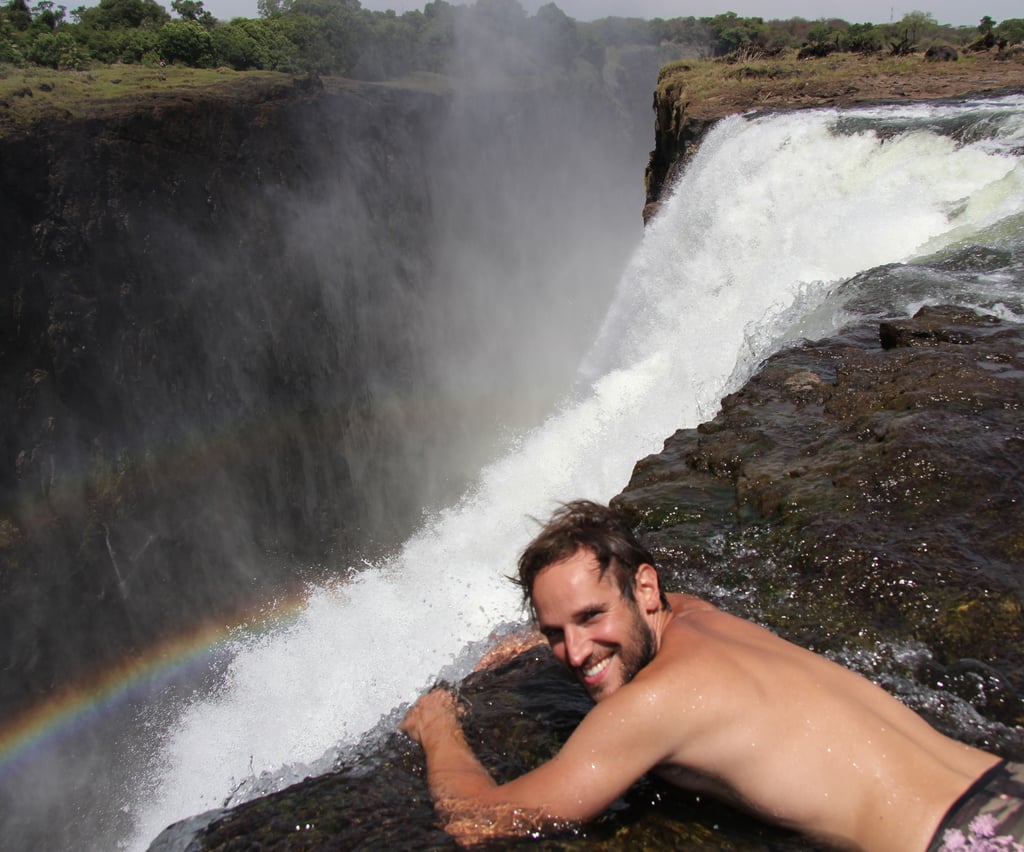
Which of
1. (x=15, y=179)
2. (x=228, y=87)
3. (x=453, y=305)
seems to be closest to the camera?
(x=15, y=179)

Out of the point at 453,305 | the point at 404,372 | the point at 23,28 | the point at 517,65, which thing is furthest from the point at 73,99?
the point at 517,65

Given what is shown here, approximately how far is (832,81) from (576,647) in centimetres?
1868

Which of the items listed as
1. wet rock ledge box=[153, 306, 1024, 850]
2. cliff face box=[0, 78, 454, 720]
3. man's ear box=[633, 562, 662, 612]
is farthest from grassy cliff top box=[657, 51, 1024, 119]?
man's ear box=[633, 562, 662, 612]

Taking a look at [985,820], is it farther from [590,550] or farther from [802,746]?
[590,550]

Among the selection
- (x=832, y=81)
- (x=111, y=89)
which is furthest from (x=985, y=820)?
(x=111, y=89)

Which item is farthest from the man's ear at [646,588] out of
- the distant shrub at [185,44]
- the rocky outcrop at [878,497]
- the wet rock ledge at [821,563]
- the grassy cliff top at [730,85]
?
the distant shrub at [185,44]

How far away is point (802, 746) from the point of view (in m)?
1.81

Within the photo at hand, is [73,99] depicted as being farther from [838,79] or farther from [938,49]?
[938,49]

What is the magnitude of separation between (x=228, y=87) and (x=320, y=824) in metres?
25.7

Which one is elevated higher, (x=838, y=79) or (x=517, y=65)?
(x=517, y=65)

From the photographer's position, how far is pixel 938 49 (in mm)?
18375

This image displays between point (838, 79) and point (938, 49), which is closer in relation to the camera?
point (838, 79)

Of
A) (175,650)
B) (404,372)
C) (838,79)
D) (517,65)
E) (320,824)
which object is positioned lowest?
(175,650)

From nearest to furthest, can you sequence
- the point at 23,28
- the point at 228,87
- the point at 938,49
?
the point at 938,49
the point at 228,87
the point at 23,28
